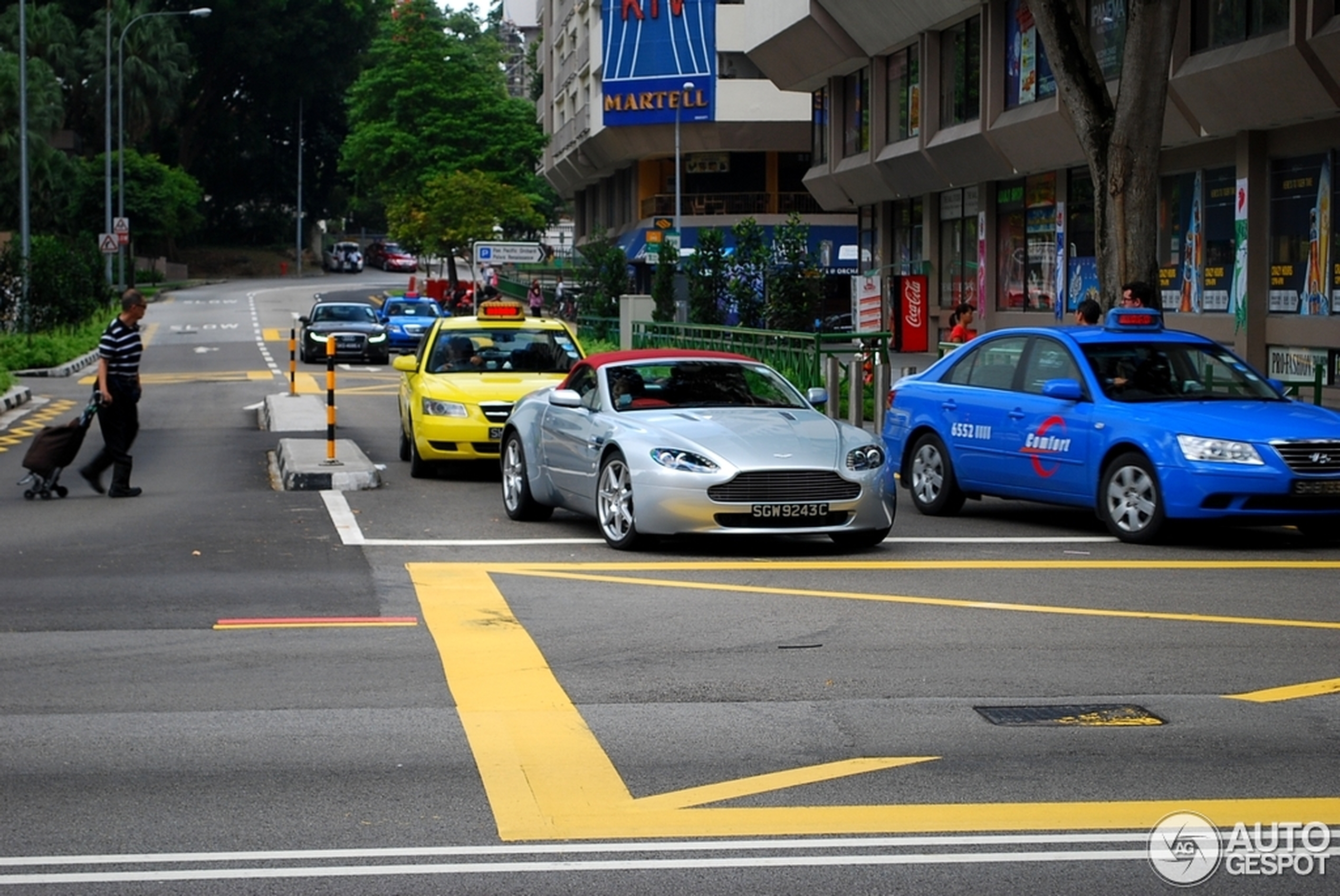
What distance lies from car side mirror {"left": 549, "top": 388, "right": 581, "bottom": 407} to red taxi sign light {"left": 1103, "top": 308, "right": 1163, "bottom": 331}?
421cm

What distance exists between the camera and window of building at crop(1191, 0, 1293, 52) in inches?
974

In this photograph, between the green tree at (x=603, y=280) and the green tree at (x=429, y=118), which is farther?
the green tree at (x=429, y=118)

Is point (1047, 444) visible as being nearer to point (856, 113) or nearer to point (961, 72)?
point (961, 72)

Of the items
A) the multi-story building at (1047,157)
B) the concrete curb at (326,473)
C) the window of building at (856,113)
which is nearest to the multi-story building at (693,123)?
the window of building at (856,113)

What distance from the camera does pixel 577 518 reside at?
1533 cm

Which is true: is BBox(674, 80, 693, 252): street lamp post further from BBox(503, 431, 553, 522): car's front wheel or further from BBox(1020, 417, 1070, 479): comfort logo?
BBox(1020, 417, 1070, 479): comfort logo

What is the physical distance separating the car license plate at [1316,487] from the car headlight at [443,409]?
8299 mm

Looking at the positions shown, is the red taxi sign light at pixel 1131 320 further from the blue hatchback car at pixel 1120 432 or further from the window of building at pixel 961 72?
the window of building at pixel 961 72

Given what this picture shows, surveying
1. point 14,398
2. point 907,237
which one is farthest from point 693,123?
point 14,398

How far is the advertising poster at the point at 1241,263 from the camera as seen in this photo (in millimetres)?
26469

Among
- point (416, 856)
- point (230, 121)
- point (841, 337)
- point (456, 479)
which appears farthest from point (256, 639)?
point (230, 121)

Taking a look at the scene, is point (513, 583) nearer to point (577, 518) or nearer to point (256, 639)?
point (256, 639)

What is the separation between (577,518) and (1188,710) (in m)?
8.34

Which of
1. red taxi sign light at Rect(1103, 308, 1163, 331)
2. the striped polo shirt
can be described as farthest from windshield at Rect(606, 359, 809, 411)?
the striped polo shirt
